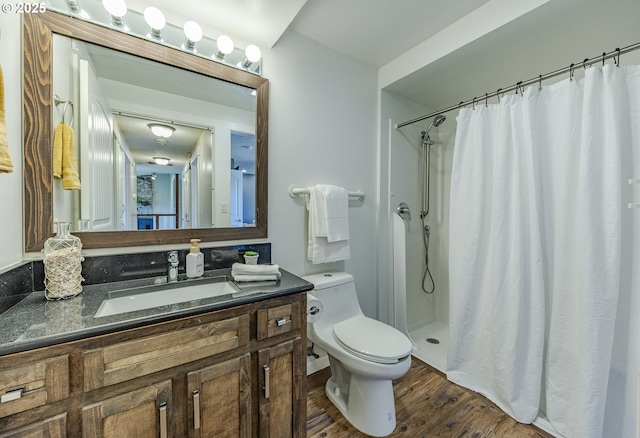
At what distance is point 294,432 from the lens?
3.87ft

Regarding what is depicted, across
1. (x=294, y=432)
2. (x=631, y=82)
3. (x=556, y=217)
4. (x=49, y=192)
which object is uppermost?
(x=631, y=82)

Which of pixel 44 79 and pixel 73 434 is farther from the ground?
pixel 44 79

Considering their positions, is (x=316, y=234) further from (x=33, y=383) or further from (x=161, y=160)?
(x=33, y=383)

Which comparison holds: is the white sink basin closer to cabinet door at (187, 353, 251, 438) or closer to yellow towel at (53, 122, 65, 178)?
cabinet door at (187, 353, 251, 438)

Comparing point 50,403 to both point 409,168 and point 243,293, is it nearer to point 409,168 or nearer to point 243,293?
point 243,293

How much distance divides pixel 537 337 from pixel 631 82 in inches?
52.1

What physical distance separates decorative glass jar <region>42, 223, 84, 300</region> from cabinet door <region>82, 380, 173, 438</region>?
0.47 m

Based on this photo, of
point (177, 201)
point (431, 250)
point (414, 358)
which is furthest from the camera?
point (431, 250)

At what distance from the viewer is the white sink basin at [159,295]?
1046mm

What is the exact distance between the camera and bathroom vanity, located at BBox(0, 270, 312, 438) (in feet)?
2.30

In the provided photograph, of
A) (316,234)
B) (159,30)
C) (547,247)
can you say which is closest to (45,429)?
(316,234)

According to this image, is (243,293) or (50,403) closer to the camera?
(50,403)

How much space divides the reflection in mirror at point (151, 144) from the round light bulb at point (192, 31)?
0.17 meters

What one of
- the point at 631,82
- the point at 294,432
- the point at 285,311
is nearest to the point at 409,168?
the point at 631,82
